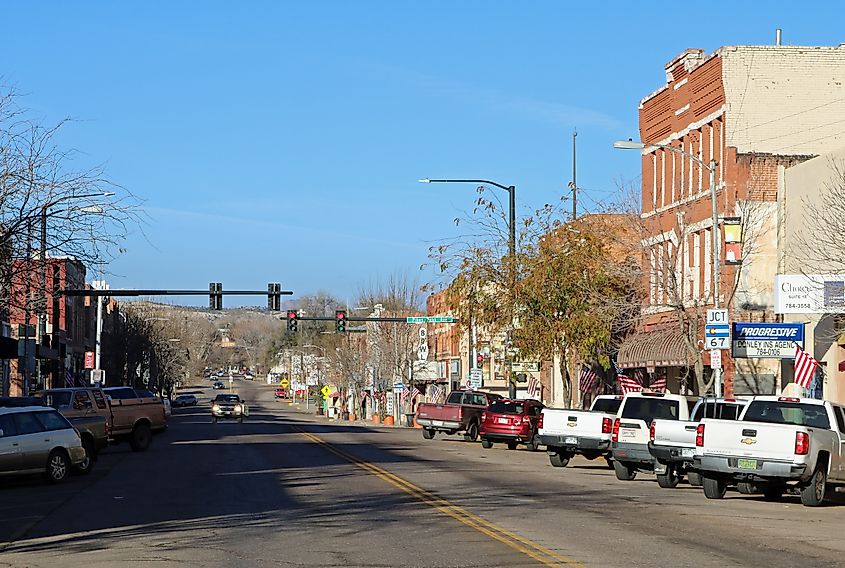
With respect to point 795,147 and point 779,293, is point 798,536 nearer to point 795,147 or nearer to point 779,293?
point 779,293

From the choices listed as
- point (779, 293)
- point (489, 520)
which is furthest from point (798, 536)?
point (779, 293)

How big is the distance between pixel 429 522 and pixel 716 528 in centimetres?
398

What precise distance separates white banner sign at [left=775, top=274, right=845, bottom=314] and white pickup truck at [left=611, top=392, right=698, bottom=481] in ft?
15.0

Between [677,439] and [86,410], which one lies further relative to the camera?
[86,410]

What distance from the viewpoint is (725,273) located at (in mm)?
41344

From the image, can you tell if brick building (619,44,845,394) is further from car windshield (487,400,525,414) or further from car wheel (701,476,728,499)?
car wheel (701,476,728,499)

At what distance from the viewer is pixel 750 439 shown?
22172 mm

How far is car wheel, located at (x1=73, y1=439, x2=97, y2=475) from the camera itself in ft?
93.0

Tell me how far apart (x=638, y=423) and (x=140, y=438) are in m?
18.4

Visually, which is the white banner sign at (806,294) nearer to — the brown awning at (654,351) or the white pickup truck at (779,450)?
the brown awning at (654,351)

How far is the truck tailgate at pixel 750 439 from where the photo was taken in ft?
71.6

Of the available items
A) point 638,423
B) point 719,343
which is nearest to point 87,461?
point 638,423

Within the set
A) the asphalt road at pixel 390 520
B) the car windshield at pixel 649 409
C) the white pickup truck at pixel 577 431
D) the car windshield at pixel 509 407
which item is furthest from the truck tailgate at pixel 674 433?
the car windshield at pixel 509 407

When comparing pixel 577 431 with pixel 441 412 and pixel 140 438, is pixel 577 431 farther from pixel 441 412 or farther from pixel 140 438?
pixel 441 412
